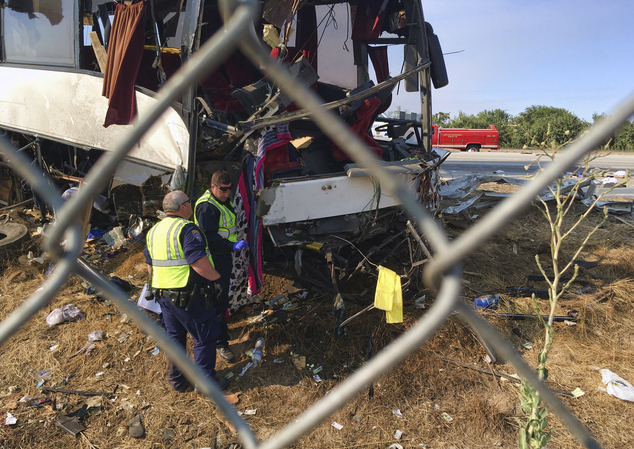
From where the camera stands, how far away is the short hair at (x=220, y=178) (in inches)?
137

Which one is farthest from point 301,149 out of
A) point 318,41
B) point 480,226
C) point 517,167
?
point 517,167

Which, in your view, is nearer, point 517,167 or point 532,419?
point 532,419

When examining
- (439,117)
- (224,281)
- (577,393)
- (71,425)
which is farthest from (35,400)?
(439,117)

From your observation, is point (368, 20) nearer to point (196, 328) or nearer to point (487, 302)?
point (487, 302)

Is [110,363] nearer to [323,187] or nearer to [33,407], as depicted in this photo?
[33,407]

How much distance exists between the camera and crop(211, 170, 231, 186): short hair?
137 inches

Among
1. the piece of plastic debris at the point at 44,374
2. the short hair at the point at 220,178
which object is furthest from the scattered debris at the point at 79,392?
the short hair at the point at 220,178

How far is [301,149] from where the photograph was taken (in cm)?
502

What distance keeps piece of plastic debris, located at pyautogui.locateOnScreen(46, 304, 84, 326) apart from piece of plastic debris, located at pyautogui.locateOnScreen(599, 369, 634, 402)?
16.1 ft

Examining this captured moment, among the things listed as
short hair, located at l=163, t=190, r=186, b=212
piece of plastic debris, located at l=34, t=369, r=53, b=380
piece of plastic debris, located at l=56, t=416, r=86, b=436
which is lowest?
piece of plastic debris, located at l=34, t=369, r=53, b=380

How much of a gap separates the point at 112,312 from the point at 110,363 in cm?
94

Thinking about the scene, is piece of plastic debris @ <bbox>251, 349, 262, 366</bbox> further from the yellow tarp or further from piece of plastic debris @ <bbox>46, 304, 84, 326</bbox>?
piece of plastic debris @ <bbox>46, 304, 84, 326</bbox>

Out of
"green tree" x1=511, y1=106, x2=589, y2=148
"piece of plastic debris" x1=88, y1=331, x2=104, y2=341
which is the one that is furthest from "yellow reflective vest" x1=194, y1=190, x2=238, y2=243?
"green tree" x1=511, y1=106, x2=589, y2=148

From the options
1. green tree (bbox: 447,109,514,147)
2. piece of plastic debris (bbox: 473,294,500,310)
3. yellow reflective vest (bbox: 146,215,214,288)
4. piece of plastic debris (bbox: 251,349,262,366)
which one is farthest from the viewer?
green tree (bbox: 447,109,514,147)
